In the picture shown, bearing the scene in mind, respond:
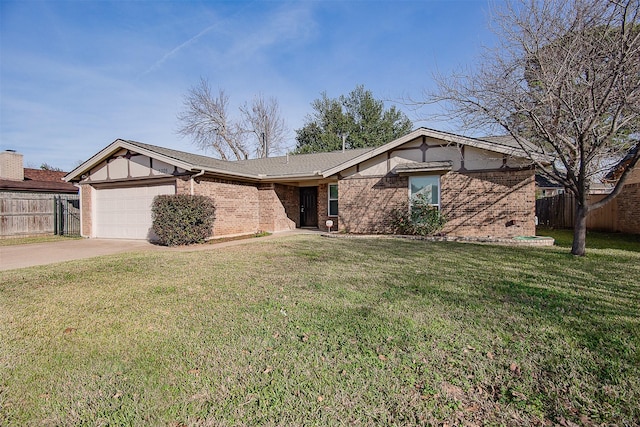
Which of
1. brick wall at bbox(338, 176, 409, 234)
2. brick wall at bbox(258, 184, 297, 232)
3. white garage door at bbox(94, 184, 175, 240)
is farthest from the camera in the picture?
brick wall at bbox(258, 184, 297, 232)

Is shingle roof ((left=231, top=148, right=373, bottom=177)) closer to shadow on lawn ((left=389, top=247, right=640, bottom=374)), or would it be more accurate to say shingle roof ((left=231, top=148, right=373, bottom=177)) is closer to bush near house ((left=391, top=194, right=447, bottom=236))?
bush near house ((left=391, top=194, right=447, bottom=236))

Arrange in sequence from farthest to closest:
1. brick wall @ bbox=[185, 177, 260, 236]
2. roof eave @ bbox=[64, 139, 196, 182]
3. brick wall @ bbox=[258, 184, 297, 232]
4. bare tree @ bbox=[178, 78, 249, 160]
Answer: bare tree @ bbox=[178, 78, 249, 160]
brick wall @ bbox=[258, 184, 297, 232]
brick wall @ bbox=[185, 177, 260, 236]
roof eave @ bbox=[64, 139, 196, 182]

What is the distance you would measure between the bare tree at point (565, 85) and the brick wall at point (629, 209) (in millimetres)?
4147

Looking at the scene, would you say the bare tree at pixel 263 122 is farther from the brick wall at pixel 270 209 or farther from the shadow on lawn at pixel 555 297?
the shadow on lawn at pixel 555 297

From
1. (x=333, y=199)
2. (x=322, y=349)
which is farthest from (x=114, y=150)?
(x=322, y=349)

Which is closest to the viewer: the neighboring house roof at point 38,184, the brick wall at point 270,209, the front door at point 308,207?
the brick wall at point 270,209

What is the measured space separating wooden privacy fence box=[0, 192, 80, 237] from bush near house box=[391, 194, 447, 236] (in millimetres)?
15242

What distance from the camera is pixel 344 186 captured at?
1305 cm

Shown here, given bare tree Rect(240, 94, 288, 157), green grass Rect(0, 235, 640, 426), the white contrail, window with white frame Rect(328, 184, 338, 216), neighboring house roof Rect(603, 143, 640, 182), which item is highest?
bare tree Rect(240, 94, 288, 157)

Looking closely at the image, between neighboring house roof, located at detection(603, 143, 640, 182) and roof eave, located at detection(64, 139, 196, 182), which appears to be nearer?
neighboring house roof, located at detection(603, 143, 640, 182)

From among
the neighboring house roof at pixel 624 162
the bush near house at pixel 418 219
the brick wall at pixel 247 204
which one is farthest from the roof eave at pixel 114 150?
the neighboring house roof at pixel 624 162

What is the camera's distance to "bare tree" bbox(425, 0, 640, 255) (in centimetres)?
680

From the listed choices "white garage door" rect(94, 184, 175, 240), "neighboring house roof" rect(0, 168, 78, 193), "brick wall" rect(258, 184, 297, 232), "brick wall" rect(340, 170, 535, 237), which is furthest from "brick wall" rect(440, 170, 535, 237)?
"neighboring house roof" rect(0, 168, 78, 193)

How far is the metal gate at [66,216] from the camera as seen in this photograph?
50.9ft
